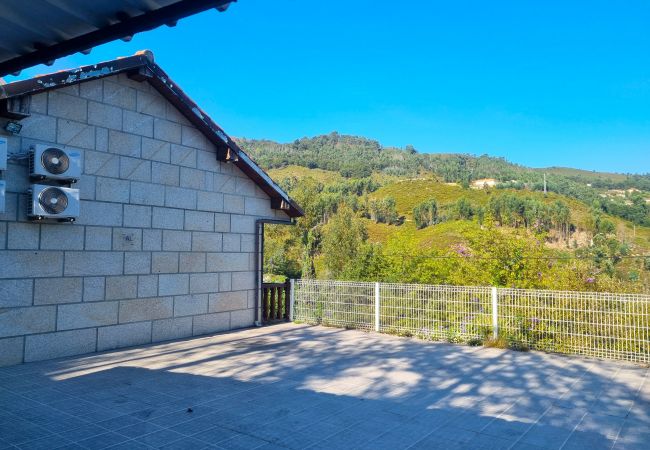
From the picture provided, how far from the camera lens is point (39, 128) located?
655cm

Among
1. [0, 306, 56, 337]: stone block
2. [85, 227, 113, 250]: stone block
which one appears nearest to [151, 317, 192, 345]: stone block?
[85, 227, 113, 250]: stone block

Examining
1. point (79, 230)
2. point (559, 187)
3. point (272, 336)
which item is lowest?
point (272, 336)

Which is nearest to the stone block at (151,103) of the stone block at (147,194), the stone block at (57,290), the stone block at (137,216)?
the stone block at (147,194)

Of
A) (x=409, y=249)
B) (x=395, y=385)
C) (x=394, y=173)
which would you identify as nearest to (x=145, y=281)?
(x=395, y=385)

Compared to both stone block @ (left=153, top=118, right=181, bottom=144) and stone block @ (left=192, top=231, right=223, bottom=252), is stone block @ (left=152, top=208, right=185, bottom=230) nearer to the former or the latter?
stone block @ (left=192, top=231, right=223, bottom=252)

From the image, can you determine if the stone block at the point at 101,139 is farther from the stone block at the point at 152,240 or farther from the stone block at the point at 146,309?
the stone block at the point at 146,309

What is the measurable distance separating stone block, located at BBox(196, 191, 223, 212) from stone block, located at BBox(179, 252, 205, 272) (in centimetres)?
93

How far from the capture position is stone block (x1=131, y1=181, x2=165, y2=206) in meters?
7.79

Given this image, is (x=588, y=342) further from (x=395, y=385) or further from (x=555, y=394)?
(x=395, y=385)

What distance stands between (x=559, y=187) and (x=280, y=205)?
5868cm

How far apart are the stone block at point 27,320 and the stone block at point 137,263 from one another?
131 centimetres

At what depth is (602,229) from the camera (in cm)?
3891

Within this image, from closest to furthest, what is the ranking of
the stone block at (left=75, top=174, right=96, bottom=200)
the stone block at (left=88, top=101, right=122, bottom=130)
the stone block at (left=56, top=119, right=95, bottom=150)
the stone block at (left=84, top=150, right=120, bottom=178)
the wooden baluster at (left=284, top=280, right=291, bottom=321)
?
the stone block at (left=56, top=119, right=95, bottom=150), the stone block at (left=75, top=174, right=96, bottom=200), the stone block at (left=84, top=150, right=120, bottom=178), the stone block at (left=88, top=101, right=122, bottom=130), the wooden baluster at (left=284, top=280, right=291, bottom=321)

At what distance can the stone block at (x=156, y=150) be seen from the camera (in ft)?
26.4
